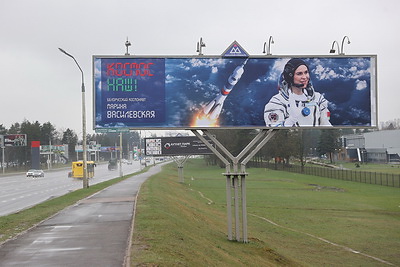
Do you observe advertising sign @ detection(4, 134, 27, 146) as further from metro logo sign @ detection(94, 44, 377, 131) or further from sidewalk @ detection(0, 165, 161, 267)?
metro logo sign @ detection(94, 44, 377, 131)

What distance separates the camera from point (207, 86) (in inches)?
677

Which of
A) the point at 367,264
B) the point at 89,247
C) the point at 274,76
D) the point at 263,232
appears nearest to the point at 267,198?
the point at 263,232

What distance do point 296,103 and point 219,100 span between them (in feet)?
9.03

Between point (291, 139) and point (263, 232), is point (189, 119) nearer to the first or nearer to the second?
point (263, 232)

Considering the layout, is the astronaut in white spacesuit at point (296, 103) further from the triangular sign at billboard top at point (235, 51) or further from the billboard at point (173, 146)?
the billboard at point (173, 146)

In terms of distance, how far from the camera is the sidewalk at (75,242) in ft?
39.1

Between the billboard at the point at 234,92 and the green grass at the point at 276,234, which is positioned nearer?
the green grass at the point at 276,234

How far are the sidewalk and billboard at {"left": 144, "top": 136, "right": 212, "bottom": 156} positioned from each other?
137 feet

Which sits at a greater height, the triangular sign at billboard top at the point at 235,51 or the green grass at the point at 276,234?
the triangular sign at billboard top at the point at 235,51

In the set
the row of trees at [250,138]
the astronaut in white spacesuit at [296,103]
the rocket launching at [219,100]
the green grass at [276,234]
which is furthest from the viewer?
the row of trees at [250,138]

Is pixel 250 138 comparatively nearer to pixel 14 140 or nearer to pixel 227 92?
pixel 14 140

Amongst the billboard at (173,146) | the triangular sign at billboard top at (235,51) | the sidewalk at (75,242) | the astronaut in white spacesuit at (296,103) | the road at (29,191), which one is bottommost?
the road at (29,191)

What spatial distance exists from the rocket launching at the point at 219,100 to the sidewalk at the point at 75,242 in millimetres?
4773

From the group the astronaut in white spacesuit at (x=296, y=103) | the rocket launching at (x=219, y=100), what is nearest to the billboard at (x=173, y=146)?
the astronaut in white spacesuit at (x=296, y=103)
